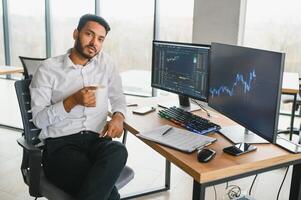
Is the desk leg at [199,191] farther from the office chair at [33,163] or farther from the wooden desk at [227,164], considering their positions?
the office chair at [33,163]

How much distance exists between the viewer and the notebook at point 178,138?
65.8 inches

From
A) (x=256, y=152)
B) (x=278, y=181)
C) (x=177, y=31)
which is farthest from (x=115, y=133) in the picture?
(x=177, y=31)

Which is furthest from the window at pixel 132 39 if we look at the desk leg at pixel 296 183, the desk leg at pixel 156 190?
the desk leg at pixel 296 183

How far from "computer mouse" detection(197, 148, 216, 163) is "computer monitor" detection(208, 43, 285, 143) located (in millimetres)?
228

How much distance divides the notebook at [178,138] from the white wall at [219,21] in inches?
105

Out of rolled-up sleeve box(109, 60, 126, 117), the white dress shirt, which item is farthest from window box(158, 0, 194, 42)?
the white dress shirt

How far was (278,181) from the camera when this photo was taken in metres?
3.00

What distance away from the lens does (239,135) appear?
73.0 inches

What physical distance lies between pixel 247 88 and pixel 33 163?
41.9 inches

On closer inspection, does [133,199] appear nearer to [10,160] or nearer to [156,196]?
[156,196]

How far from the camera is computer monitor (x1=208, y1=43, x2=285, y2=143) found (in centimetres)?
151

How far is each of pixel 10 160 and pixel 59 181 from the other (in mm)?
1780

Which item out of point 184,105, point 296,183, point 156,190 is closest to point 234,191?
point 156,190

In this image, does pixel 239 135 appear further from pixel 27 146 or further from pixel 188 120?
pixel 27 146
